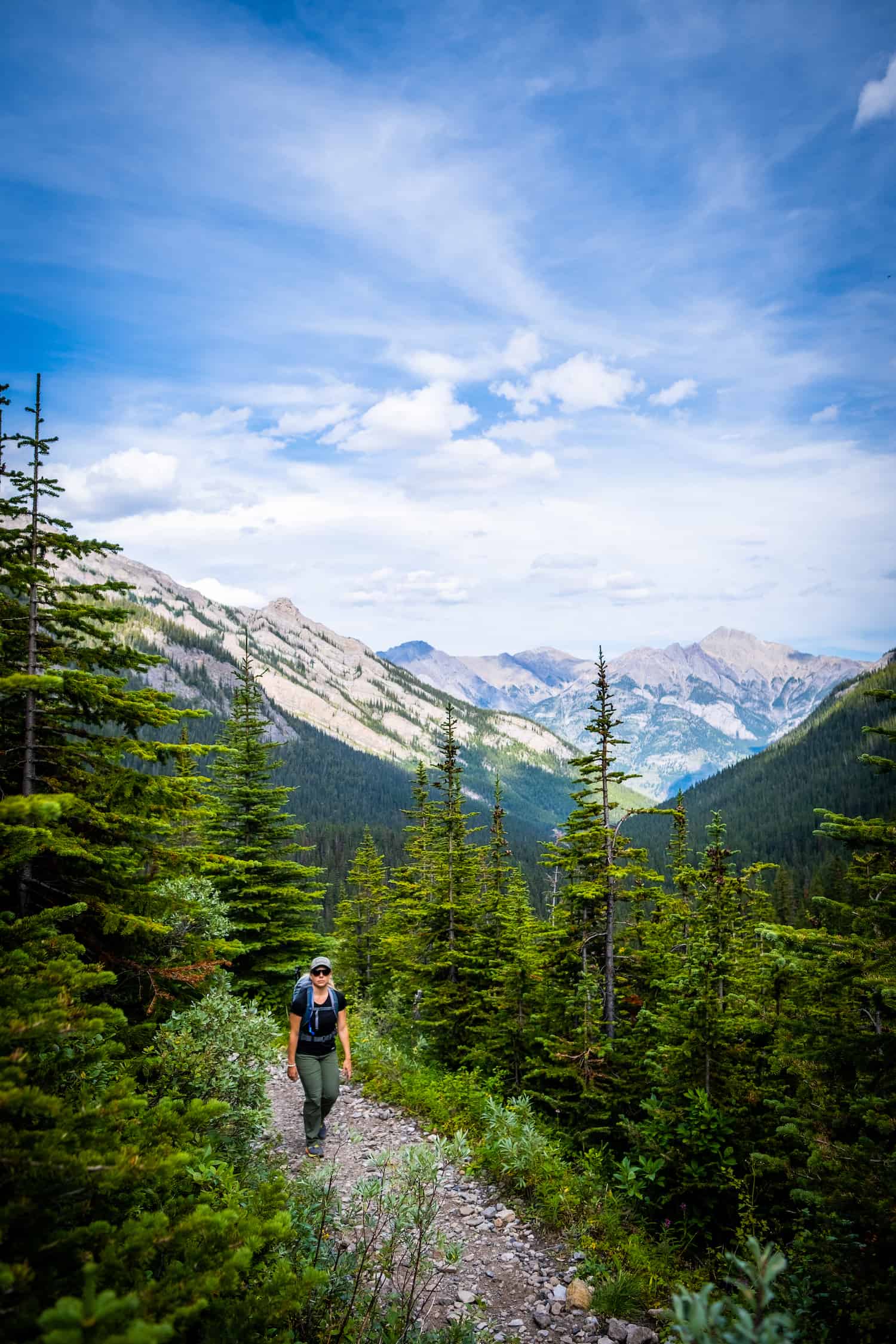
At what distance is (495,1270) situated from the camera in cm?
648

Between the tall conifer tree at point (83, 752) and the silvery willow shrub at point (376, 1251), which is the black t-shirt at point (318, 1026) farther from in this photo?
the tall conifer tree at point (83, 752)

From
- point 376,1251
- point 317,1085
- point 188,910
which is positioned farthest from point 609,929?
point 188,910

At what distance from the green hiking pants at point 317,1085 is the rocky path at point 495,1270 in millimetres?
391

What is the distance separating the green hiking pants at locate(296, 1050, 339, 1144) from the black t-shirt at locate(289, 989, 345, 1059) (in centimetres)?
9

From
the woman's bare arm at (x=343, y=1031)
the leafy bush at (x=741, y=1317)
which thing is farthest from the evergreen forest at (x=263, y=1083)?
the woman's bare arm at (x=343, y=1031)

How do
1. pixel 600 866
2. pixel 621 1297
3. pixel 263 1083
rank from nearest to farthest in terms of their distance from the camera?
pixel 621 1297
pixel 263 1083
pixel 600 866

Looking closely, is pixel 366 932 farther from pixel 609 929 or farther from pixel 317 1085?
pixel 317 1085

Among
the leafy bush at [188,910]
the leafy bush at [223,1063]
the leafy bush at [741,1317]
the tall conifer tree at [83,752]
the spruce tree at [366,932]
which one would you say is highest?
the tall conifer tree at [83,752]

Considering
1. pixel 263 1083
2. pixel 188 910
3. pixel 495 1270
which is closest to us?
pixel 495 1270

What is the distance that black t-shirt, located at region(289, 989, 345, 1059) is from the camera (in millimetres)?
8492

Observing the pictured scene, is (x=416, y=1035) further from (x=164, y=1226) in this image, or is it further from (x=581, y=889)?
(x=164, y=1226)

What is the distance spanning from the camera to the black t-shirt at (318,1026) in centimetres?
849

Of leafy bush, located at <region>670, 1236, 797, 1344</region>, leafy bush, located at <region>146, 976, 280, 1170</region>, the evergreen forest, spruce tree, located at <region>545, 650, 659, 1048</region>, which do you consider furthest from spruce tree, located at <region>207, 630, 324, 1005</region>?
leafy bush, located at <region>670, 1236, 797, 1344</region>

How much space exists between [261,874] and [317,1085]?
10.0 m
